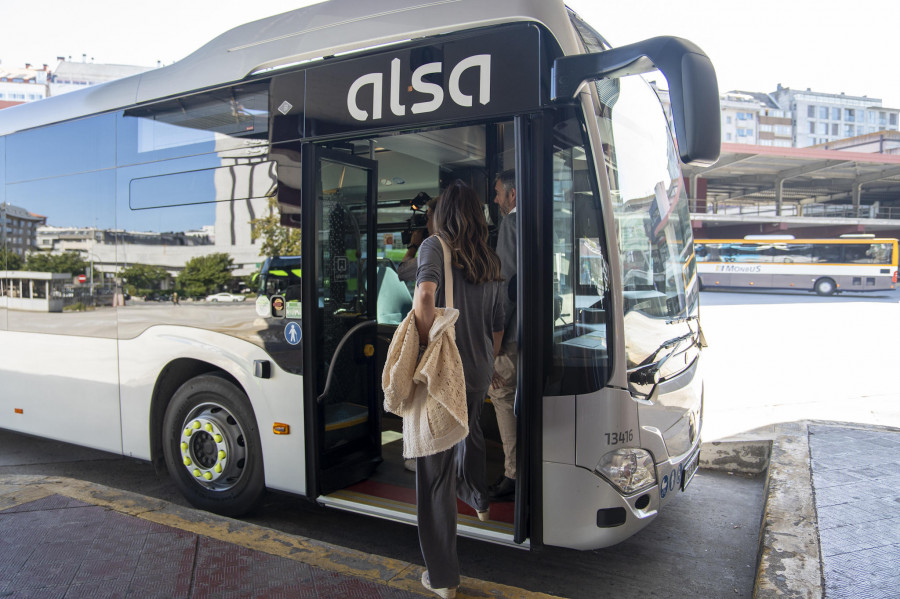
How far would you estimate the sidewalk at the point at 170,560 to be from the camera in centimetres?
290

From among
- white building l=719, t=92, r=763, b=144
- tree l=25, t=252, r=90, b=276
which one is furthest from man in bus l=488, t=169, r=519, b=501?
white building l=719, t=92, r=763, b=144

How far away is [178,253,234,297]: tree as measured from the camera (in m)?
3.96

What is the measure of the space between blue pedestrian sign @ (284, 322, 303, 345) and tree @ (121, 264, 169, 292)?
107 centimetres

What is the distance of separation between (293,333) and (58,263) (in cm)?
249

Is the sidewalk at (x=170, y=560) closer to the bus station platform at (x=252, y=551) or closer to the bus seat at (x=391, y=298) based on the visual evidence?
the bus station platform at (x=252, y=551)

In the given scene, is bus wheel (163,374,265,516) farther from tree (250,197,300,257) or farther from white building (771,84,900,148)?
white building (771,84,900,148)

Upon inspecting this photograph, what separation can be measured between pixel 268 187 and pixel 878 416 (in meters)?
7.37

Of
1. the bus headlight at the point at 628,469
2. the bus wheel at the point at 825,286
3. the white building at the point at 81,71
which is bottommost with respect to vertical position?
the bus headlight at the point at 628,469

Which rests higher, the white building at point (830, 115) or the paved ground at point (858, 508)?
the white building at point (830, 115)

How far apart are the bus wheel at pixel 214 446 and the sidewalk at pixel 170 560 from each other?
33cm

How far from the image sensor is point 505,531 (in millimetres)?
3277

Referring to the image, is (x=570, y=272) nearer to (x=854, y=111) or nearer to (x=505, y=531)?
(x=505, y=531)

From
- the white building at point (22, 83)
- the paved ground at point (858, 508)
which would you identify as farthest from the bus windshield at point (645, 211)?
the white building at point (22, 83)

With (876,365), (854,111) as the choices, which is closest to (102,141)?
(876,365)
